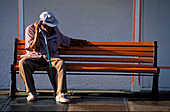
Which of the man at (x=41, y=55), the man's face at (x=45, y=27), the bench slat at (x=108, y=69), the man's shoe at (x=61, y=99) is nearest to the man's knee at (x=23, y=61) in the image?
the man at (x=41, y=55)

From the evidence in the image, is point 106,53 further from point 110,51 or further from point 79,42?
point 79,42

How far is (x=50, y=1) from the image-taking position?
6.16 m

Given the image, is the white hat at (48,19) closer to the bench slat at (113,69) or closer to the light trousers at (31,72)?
the light trousers at (31,72)

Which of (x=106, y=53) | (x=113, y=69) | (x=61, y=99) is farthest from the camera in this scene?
(x=106, y=53)

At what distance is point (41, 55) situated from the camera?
5.29 metres

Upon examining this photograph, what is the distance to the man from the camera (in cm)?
504

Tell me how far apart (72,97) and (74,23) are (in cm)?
150

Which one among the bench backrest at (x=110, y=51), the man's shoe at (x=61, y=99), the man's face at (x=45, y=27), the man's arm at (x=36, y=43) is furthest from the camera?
the bench backrest at (x=110, y=51)

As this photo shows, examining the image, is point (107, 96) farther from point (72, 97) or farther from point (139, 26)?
point (139, 26)

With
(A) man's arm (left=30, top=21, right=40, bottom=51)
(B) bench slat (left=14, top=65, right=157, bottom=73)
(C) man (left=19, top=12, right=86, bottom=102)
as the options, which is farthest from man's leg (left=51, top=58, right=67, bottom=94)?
(A) man's arm (left=30, top=21, right=40, bottom=51)

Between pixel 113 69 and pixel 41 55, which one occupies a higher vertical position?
pixel 41 55

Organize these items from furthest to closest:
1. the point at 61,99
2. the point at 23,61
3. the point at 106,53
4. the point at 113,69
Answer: the point at 106,53, the point at 113,69, the point at 23,61, the point at 61,99

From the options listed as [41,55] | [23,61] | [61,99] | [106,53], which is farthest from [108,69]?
[23,61]

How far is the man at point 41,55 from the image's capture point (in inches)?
199
